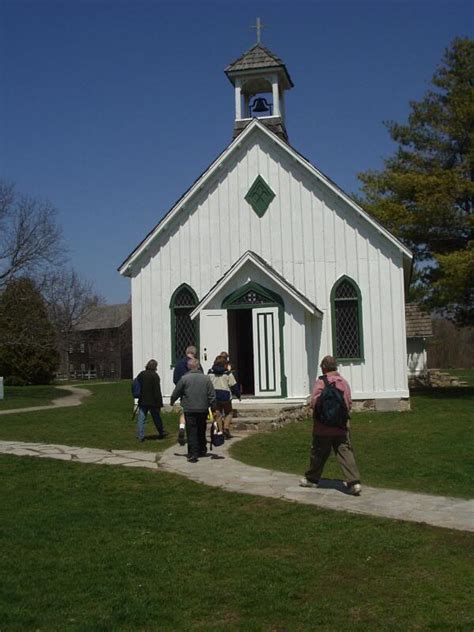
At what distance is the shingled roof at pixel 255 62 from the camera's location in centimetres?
2197

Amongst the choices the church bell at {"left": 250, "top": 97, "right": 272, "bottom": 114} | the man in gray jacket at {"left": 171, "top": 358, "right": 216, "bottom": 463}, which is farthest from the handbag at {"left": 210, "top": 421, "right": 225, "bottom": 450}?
the church bell at {"left": 250, "top": 97, "right": 272, "bottom": 114}

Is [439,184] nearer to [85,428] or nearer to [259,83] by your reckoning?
[259,83]

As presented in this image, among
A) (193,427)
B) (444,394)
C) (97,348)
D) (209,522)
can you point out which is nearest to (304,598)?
(209,522)

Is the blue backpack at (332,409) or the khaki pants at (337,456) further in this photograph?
the blue backpack at (332,409)

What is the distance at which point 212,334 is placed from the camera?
63.8ft

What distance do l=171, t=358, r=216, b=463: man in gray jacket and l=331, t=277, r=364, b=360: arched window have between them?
8649mm

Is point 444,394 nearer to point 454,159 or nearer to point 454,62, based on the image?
point 454,159

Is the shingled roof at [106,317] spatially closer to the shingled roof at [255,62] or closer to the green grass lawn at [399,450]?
the shingled roof at [255,62]

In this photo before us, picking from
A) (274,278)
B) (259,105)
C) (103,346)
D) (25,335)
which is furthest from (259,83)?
(103,346)

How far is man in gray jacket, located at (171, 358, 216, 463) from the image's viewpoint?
11992 mm

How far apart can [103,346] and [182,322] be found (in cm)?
5617

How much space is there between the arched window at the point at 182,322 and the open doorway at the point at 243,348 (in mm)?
1259

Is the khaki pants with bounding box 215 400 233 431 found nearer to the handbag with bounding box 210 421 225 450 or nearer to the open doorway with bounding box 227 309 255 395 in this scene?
the handbag with bounding box 210 421 225 450

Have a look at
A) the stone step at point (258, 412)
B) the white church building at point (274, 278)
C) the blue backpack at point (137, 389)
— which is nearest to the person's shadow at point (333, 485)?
the blue backpack at point (137, 389)
